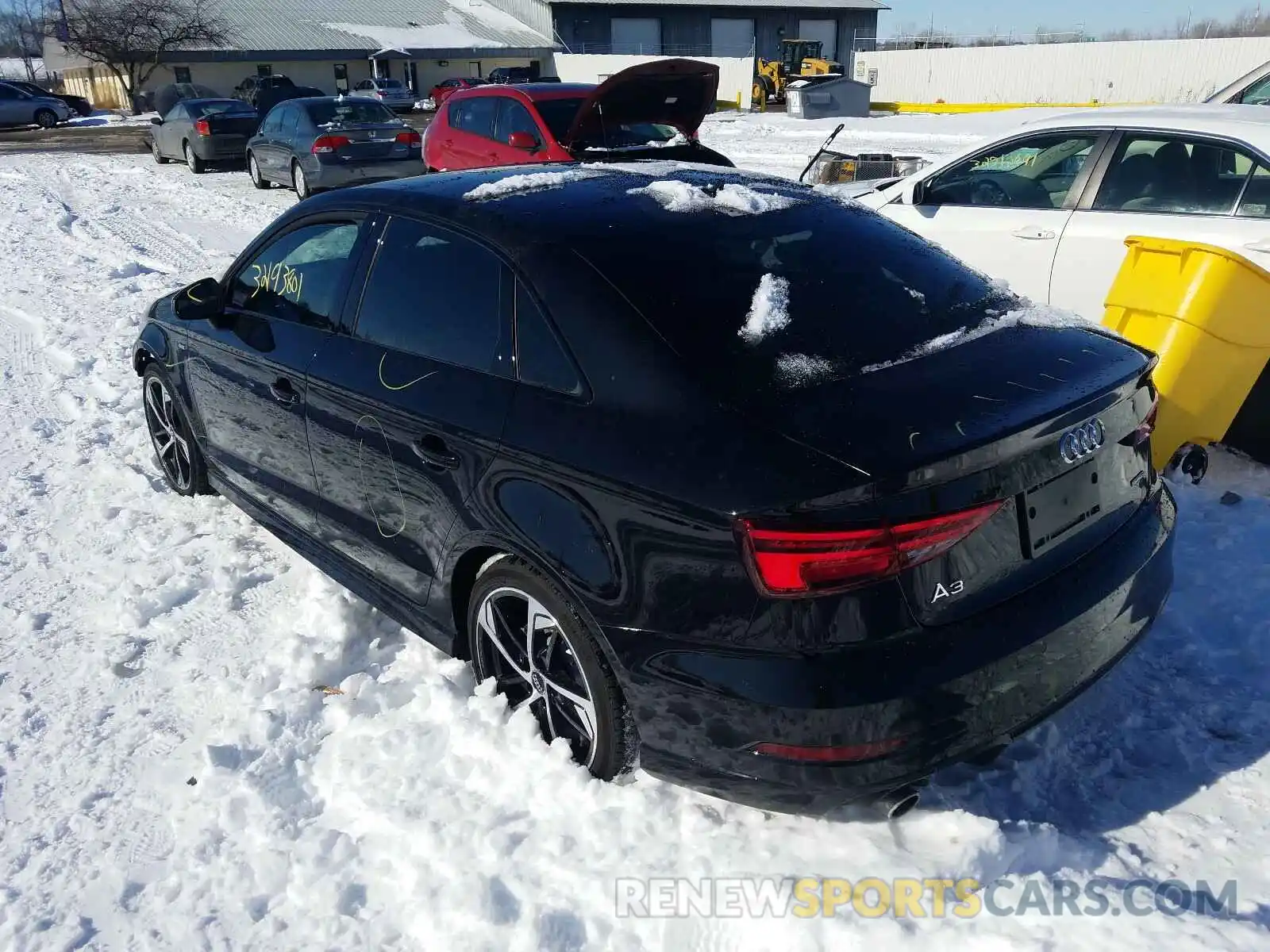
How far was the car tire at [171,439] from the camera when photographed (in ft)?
15.6

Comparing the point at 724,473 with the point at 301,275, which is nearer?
the point at 724,473

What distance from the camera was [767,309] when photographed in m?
2.76

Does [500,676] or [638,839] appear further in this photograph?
[500,676]

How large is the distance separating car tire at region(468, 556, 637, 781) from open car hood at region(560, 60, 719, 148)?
23.0 feet

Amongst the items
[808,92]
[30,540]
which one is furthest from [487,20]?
[30,540]

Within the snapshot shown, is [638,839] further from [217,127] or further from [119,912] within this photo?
[217,127]

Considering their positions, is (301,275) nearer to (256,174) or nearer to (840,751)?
(840,751)

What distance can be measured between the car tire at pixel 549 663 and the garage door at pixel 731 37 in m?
58.7

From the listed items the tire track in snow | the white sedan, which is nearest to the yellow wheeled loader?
the tire track in snow

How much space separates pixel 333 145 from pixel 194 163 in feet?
22.6

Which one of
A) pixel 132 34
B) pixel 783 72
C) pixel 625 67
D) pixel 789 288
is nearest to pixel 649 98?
pixel 789 288

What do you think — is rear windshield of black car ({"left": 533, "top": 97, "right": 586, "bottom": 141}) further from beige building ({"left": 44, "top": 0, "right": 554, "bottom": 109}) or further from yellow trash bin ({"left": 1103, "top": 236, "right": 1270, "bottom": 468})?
beige building ({"left": 44, "top": 0, "right": 554, "bottom": 109})

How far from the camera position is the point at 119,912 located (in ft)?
8.36

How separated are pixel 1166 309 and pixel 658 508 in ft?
10.6
